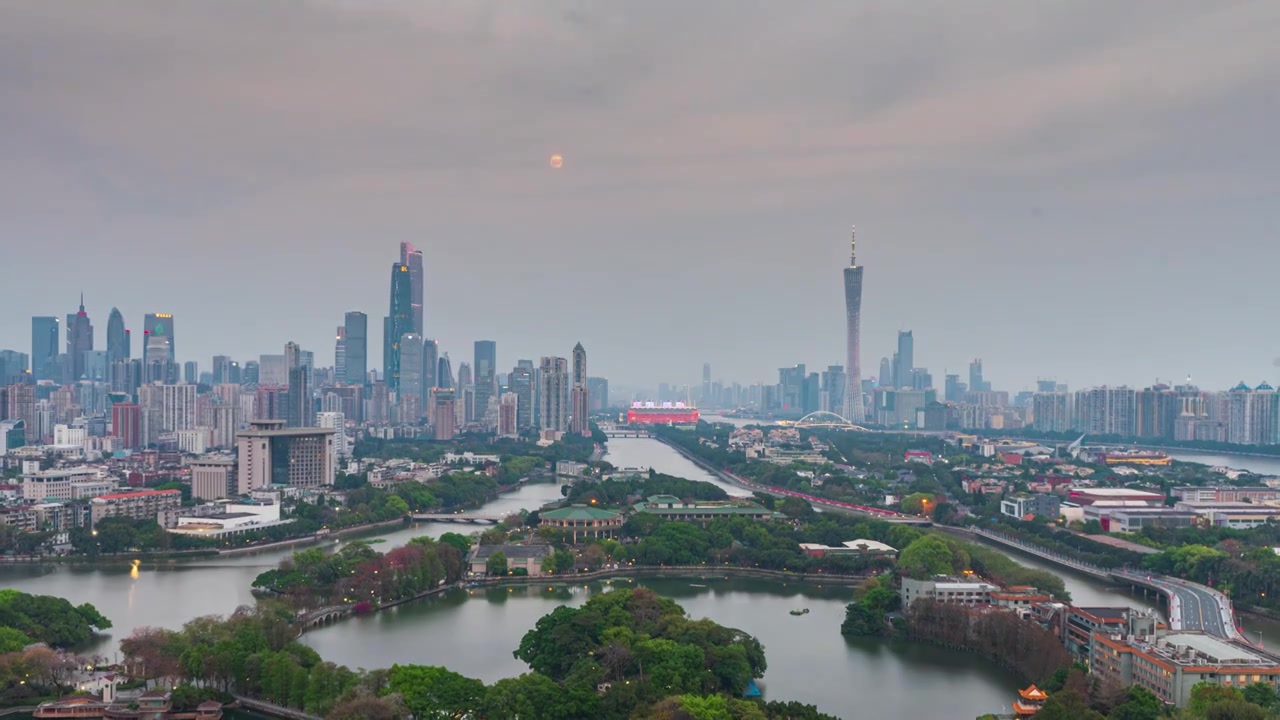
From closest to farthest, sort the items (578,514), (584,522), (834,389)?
(584,522), (578,514), (834,389)

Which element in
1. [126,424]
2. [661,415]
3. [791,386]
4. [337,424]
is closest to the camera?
[126,424]

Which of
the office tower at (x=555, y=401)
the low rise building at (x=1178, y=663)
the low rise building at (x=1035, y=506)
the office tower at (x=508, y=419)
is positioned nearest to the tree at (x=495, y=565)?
the low rise building at (x=1178, y=663)

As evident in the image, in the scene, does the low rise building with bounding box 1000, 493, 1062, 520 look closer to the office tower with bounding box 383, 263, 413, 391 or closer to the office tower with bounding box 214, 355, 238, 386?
the office tower with bounding box 383, 263, 413, 391

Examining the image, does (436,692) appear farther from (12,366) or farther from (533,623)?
(12,366)

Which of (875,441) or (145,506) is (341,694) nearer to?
(145,506)

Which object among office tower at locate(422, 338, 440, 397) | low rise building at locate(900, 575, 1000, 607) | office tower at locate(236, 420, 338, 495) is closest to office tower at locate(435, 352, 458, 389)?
office tower at locate(422, 338, 440, 397)

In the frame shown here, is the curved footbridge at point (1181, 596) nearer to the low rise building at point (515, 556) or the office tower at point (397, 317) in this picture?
the low rise building at point (515, 556)

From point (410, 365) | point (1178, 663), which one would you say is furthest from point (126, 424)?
point (1178, 663)
